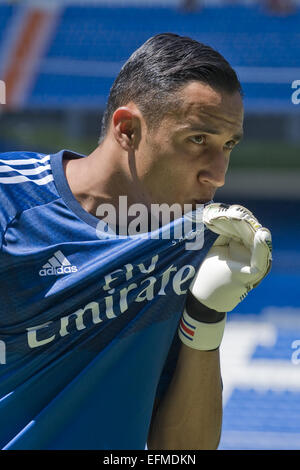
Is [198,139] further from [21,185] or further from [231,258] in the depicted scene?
[21,185]

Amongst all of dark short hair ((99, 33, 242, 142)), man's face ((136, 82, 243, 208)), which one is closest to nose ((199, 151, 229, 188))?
man's face ((136, 82, 243, 208))

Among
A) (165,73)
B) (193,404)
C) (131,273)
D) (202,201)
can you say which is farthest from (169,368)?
(165,73)

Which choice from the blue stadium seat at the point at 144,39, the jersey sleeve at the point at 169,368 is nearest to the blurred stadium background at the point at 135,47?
the blue stadium seat at the point at 144,39

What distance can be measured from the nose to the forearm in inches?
12.8

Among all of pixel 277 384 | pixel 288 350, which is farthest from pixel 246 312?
pixel 277 384

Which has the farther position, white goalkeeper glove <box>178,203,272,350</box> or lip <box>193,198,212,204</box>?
lip <box>193,198,212,204</box>

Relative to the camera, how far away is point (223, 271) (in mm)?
1396

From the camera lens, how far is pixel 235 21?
1170cm

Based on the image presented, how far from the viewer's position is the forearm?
145cm

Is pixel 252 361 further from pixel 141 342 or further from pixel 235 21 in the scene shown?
pixel 235 21

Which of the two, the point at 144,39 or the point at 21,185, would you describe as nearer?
the point at 21,185

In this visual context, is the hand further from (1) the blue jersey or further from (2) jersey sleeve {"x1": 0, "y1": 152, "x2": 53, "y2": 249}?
(2) jersey sleeve {"x1": 0, "y1": 152, "x2": 53, "y2": 249}

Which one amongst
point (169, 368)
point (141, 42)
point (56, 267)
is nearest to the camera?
point (56, 267)

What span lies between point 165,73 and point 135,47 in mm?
10642
